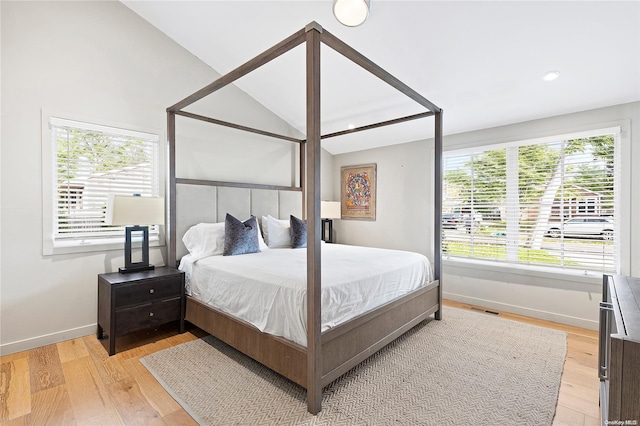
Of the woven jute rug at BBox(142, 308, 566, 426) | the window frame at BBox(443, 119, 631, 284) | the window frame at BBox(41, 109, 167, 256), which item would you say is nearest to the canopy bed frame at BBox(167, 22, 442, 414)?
the woven jute rug at BBox(142, 308, 566, 426)

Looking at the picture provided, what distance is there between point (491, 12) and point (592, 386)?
2.69 m

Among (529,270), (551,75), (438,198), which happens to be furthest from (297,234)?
(551,75)

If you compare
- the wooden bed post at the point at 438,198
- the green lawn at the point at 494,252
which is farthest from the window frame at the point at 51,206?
the green lawn at the point at 494,252

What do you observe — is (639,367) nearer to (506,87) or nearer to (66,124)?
(506,87)

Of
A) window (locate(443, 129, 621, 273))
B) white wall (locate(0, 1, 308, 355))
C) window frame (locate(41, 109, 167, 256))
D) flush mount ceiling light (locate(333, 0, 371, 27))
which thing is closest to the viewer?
flush mount ceiling light (locate(333, 0, 371, 27))

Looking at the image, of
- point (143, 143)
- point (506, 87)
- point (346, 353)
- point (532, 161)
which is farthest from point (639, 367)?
→ point (143, 143)

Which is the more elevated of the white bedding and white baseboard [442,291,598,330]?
the white bedding

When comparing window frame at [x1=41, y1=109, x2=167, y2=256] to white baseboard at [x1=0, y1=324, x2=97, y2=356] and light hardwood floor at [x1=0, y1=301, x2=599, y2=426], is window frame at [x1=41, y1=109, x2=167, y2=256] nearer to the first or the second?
white baseboard at [x1=0, y1=324, x2=97, y2=356]

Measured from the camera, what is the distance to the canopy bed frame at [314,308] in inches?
70.9

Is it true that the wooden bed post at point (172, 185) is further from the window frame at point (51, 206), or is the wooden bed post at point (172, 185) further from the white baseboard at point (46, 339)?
the white baseboard at point (46, 339)

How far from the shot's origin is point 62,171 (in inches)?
108

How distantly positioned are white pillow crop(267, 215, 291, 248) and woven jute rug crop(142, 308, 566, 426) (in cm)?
132

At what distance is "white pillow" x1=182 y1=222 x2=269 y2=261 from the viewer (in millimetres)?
3126

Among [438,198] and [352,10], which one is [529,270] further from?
[352,10]
